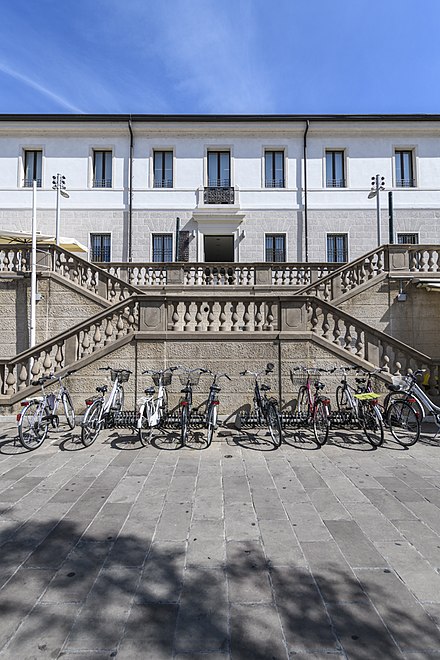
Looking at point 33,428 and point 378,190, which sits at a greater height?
point 378,190

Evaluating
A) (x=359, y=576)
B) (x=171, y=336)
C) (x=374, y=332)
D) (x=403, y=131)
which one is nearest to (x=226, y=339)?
(x=171, y=336)

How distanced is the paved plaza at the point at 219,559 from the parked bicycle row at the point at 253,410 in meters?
0.94

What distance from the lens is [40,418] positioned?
21.9 ft

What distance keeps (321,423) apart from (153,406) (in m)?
3.11

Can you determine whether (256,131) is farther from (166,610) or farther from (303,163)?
(166,610)

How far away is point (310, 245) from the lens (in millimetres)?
18469

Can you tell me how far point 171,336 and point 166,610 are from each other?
5.95 meters

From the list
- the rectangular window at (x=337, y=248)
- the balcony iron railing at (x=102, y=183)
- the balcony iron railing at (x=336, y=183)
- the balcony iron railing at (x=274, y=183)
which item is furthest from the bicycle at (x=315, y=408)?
the balcony iron railing at (x=102, y=183)

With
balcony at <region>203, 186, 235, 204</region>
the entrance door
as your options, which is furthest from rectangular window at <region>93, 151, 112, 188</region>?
the entrance door

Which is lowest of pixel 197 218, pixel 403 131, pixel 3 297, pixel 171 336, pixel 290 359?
pixel 290 359

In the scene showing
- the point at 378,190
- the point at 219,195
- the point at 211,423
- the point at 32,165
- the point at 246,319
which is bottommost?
the point at 211,423

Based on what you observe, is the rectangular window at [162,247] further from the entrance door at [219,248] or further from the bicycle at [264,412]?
the bicycle at [264,412]

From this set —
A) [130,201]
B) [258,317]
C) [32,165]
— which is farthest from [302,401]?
[32,165]

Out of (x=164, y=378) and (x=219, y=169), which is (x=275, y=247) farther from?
(x=164, y=378)
